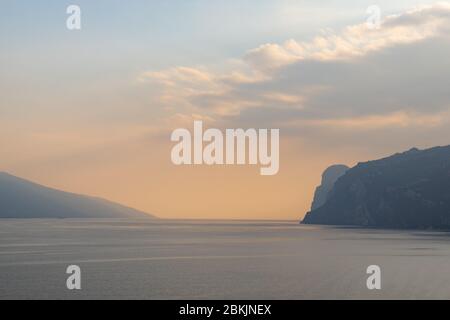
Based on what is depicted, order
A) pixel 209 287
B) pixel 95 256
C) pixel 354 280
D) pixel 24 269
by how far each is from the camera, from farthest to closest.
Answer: pixel 95 256
pixel 24 269
pixel 354 280
pixel 209 287

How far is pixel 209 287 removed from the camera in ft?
330

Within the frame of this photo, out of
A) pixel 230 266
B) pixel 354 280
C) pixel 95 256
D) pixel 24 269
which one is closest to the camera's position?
pixel 354 280

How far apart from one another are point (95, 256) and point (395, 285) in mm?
94264

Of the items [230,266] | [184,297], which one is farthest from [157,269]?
[184,297]
